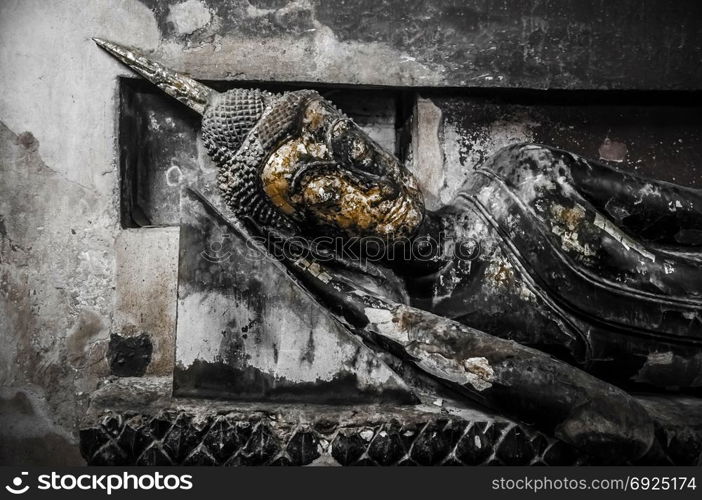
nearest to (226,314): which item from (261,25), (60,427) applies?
(60,427)

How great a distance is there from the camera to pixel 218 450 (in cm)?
191

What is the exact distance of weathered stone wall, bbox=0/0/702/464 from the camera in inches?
102

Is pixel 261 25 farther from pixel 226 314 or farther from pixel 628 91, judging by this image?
pixel 628 91

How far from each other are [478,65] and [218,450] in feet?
5.95

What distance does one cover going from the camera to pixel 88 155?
2611 millimetres

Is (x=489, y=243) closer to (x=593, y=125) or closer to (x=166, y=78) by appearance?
(x=593, y=125)

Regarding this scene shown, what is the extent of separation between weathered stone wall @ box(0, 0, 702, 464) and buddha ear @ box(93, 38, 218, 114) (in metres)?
0.07

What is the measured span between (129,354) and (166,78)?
3.65 ft

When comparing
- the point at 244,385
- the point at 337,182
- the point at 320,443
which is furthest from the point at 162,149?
the point at 320,443

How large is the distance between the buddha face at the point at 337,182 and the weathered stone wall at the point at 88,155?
→ 54 cm

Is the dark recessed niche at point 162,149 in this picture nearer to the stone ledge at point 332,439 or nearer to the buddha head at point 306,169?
the buddha head at point 306,169

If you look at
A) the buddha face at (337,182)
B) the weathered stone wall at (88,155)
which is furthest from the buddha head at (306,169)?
the weathered stone wall at (88,155)

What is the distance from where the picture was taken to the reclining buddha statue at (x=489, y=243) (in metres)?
2.13

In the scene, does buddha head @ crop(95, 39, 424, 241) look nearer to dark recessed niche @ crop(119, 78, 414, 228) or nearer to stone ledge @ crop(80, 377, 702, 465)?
dark recessed niche @ crop(119, 78, 414, 228)
